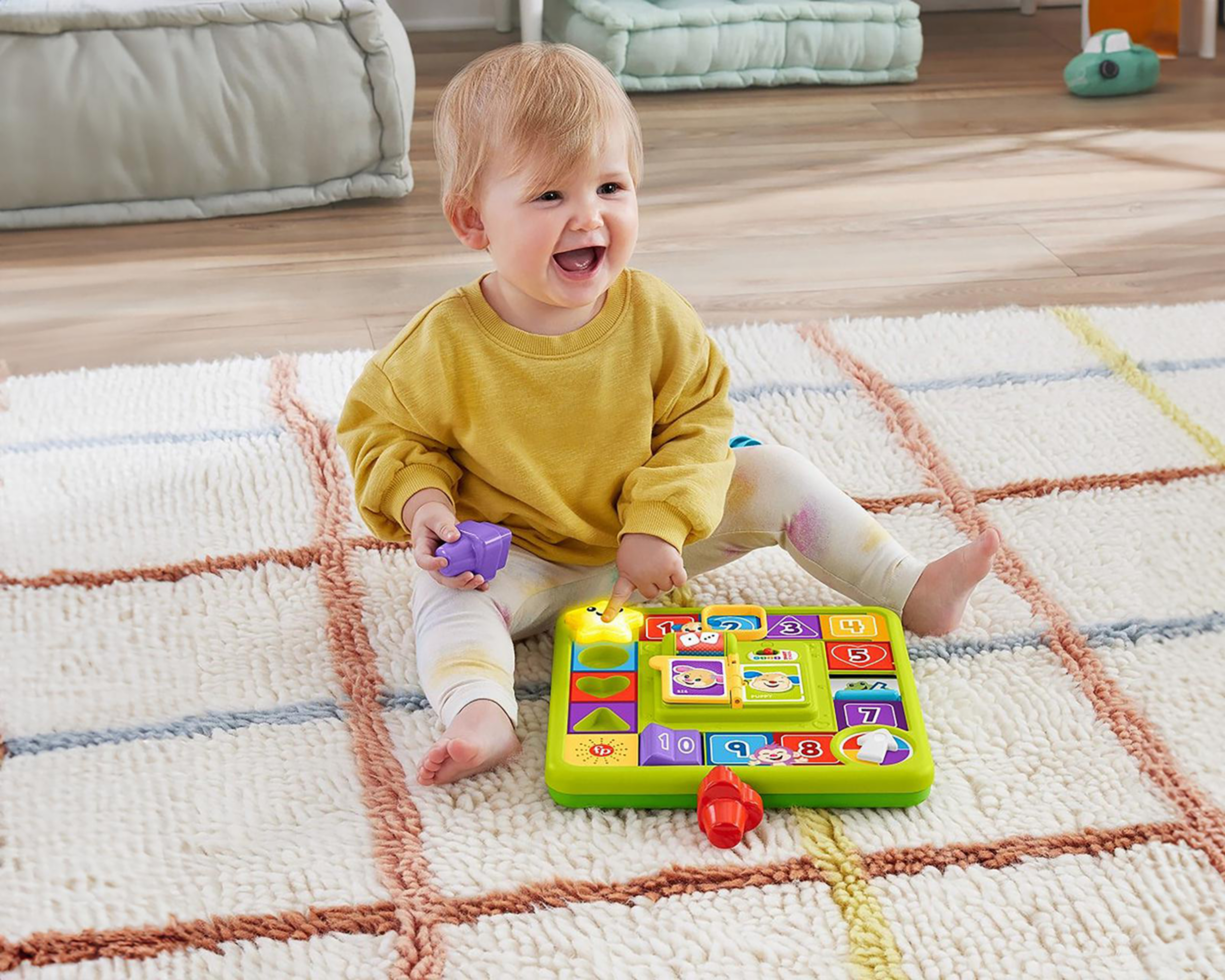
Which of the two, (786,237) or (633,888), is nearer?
(633,888)

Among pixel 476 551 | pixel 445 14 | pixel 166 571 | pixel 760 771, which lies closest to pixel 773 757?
pixel 760 771

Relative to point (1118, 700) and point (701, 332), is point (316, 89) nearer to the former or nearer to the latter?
point (701, 332)

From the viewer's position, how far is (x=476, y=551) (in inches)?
38.5

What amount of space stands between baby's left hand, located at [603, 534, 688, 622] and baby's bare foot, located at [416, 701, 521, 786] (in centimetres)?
11

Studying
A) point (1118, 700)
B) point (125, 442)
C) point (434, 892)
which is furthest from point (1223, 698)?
point (125, 442)

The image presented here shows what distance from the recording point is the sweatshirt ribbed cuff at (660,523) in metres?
1.00

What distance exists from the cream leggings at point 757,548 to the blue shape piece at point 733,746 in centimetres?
16

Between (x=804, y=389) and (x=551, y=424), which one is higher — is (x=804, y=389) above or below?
below

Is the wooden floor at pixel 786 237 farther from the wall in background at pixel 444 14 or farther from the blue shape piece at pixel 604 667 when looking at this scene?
the blue shape piece at pixel 604 667

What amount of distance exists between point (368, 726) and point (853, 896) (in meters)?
0.35

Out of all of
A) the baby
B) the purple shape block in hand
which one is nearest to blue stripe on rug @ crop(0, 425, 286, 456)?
the baby

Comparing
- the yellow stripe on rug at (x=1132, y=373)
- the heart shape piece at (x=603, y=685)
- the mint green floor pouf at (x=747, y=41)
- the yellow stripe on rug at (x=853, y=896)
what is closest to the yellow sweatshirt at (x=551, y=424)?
the heart shape piece at (x=603, y=685)

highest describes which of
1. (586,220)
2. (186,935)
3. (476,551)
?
(586,220)

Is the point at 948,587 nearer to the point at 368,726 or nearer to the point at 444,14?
the point at 368,726
